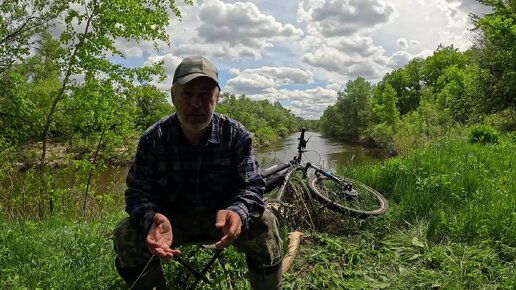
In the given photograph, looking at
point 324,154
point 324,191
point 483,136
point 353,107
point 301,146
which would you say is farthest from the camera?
point 353,107

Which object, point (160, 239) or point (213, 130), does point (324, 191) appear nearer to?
point (213, 130)

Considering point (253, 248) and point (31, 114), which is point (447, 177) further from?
point (31, 114)

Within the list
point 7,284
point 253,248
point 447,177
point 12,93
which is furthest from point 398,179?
point 12,93

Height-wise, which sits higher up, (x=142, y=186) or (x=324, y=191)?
(x=142, y=186)

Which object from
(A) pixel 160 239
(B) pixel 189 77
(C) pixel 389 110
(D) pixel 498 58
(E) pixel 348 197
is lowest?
(E) pixel 348 197

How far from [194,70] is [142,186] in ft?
2.61

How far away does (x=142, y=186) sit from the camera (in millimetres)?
2404

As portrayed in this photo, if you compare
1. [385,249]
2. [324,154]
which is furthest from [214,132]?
[324,154]

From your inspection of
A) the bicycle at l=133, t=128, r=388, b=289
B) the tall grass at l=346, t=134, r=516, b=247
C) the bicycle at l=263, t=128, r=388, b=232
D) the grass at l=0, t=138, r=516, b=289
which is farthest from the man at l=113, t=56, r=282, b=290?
the tall grass at l=346, t=134, r=516, b=247

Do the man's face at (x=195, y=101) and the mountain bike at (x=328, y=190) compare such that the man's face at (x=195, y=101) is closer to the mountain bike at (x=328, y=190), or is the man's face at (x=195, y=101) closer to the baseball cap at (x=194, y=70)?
the baseball cap at (x=194, y=70)

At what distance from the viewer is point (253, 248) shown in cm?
233

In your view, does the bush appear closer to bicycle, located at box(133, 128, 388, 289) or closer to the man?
bicycle, located at box(133, 128, 388, 289)

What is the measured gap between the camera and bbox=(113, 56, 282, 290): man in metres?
2.29

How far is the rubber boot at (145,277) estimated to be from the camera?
7.76ft
